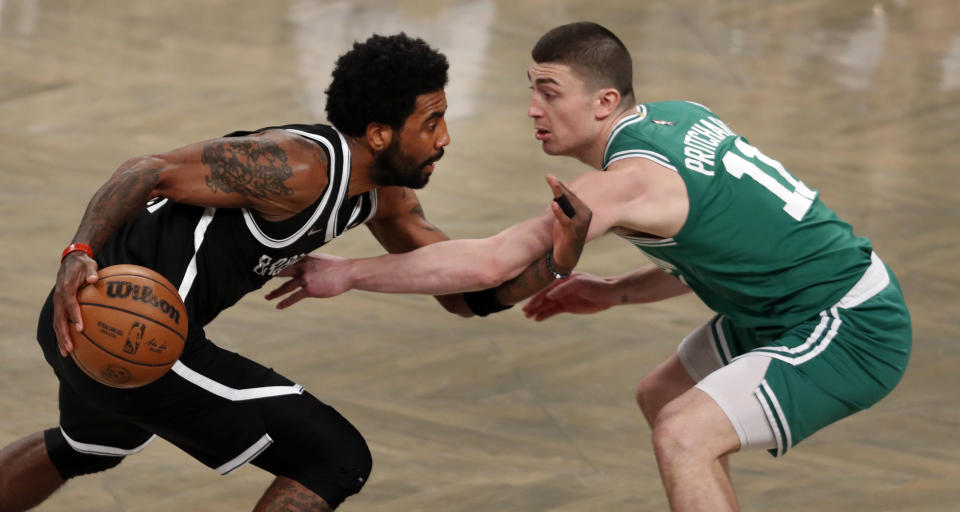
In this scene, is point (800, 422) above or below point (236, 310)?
above

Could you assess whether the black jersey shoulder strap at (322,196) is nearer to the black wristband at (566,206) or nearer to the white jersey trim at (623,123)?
the black wristband at (566,206)

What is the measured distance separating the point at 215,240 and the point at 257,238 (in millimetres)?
114

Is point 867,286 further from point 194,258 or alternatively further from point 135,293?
point 135,293

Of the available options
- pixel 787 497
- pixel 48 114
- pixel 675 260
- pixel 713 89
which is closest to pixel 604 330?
pixel 787 497

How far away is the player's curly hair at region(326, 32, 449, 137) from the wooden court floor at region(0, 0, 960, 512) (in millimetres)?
1439

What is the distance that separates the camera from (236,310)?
220 inches

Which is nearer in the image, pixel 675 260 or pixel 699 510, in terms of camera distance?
pixel 699 510

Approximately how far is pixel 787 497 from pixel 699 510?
1.33 meters

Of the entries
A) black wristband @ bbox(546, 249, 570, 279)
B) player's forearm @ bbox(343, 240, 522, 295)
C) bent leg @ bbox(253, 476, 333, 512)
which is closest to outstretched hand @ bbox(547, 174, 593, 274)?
black wristband @ bbox(546, 249, 570, 279)

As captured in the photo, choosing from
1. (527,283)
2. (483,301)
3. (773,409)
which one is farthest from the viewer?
(483,301)

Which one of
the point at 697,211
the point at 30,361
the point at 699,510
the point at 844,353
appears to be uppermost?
the point at 697,211

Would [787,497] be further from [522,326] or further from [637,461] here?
[522,326]

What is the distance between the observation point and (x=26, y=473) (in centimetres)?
374

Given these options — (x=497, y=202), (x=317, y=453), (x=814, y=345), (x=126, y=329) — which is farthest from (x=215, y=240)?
(x=497, y=202)
